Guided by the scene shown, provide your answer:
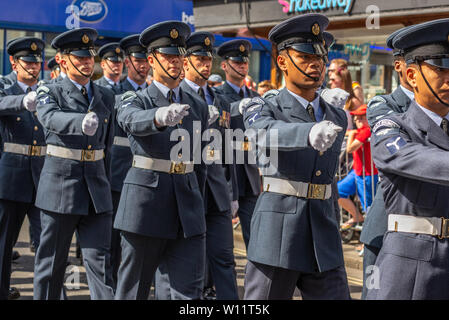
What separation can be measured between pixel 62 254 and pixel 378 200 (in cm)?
225

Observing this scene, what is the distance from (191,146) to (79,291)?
2.25 meters

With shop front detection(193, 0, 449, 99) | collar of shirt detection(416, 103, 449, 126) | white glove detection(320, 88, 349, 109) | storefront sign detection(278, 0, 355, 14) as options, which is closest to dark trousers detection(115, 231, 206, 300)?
white glove detection(320, 88, 349, 109)

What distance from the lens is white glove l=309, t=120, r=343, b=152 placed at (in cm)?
314

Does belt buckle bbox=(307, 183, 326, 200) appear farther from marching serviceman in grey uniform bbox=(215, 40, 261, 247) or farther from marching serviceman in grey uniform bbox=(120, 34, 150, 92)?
marching serviceman in grey uniform bbox=(120, 34, 150, 92)

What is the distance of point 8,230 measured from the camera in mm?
6094

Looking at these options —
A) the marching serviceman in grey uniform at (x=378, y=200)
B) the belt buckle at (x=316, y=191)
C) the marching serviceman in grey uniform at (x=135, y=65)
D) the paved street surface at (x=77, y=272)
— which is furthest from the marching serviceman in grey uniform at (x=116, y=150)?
the belt buckle at (x=316, y=191)

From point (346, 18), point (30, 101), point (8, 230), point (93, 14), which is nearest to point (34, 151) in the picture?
point (8, 230)

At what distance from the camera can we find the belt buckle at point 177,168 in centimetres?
465

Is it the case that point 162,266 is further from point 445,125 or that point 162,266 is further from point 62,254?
point 445,125

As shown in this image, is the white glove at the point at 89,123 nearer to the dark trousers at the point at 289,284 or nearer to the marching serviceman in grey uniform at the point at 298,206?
the marching serviceman in grey uniform at the point at 298,206

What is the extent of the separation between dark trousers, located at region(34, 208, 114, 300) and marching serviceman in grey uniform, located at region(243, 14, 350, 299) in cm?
165

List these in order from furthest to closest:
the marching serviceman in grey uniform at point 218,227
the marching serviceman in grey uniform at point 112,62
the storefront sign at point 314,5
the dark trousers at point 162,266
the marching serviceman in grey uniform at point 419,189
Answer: the storefront sign at point 314,5
the marching serviceman in grey uniform at point 112,62
the marching serviceman in grey uniform at point 218,227
the dark trousers at point 162,266
the marching serviceman in grey uniform at point 419,189

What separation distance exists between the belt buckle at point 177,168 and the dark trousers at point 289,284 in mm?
1067

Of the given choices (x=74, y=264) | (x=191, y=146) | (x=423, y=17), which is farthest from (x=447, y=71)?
(x=423, y=17)
